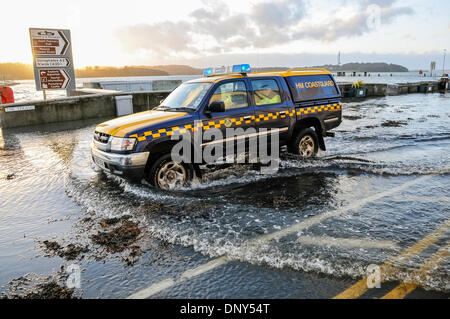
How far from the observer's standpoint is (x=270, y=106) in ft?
21.9

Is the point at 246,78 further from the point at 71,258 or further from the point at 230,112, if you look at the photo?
the point at 71,258

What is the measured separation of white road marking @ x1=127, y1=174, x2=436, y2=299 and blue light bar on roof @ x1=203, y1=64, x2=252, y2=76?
336cm

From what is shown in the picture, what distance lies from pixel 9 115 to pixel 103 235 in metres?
11.5

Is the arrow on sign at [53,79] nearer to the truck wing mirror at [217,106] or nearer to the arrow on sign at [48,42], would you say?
the arrow on sign at [48,42]

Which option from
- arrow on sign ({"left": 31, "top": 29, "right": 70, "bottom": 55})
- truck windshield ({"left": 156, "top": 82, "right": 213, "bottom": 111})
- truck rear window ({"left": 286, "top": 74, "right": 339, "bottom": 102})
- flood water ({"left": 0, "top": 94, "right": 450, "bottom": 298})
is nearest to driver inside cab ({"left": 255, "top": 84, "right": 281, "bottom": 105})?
truck rear window ({"left": 286, "top": 74, "right": 339, "bottom": 102})

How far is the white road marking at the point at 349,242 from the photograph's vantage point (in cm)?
380

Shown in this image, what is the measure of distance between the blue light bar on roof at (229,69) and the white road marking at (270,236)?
336cm

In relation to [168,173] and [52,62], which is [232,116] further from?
[52,62]

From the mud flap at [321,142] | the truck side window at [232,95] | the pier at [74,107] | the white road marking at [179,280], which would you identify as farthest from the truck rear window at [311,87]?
the pier at [74,107]

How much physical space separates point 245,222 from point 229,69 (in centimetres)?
371

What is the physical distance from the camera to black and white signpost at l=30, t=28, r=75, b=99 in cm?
1397

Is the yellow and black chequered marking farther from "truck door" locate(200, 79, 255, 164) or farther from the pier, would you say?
the pier
